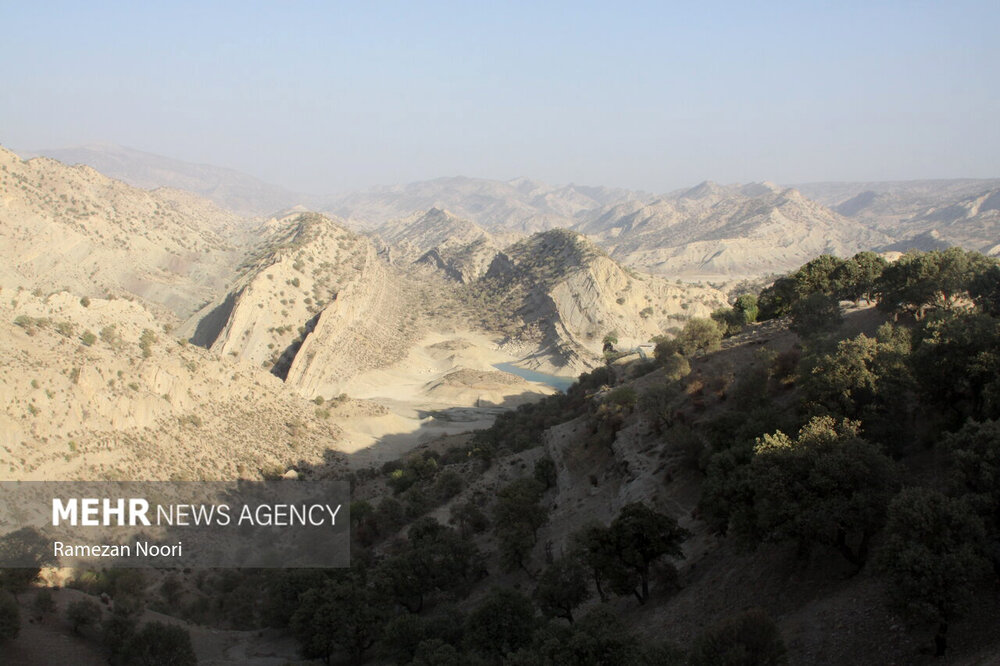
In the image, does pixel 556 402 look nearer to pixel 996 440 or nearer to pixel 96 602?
pixel 96 602

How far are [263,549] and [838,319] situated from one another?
1192 inches

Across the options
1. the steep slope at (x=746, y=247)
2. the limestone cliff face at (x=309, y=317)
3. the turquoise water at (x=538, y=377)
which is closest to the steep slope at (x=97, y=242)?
the limestone cliff face at (x=309, y=317)

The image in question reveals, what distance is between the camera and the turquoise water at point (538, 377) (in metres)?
73.9

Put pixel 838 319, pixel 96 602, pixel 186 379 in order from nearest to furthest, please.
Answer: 1. pixel 96 602
2. pixel 838 319
3. pixel 186 379

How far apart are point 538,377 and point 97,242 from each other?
5334cm

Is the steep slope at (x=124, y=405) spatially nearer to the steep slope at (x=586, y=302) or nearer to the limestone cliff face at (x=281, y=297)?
the limestone cliff face at (x=281, y=297)

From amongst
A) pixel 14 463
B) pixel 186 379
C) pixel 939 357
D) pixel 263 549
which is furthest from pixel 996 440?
pixel 186 379

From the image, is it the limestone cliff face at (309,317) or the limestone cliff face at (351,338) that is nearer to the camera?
the limestone cliff face at (351,338)

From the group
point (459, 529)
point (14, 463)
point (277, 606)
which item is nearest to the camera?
point (277, 606)

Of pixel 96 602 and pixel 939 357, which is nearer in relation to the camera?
pixel 939 357

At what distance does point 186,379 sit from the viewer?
114 ft

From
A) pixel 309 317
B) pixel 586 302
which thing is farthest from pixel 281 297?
pixel 586 302

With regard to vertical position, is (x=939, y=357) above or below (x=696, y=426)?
above

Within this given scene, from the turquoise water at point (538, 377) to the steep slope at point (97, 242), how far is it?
37.1 meters
